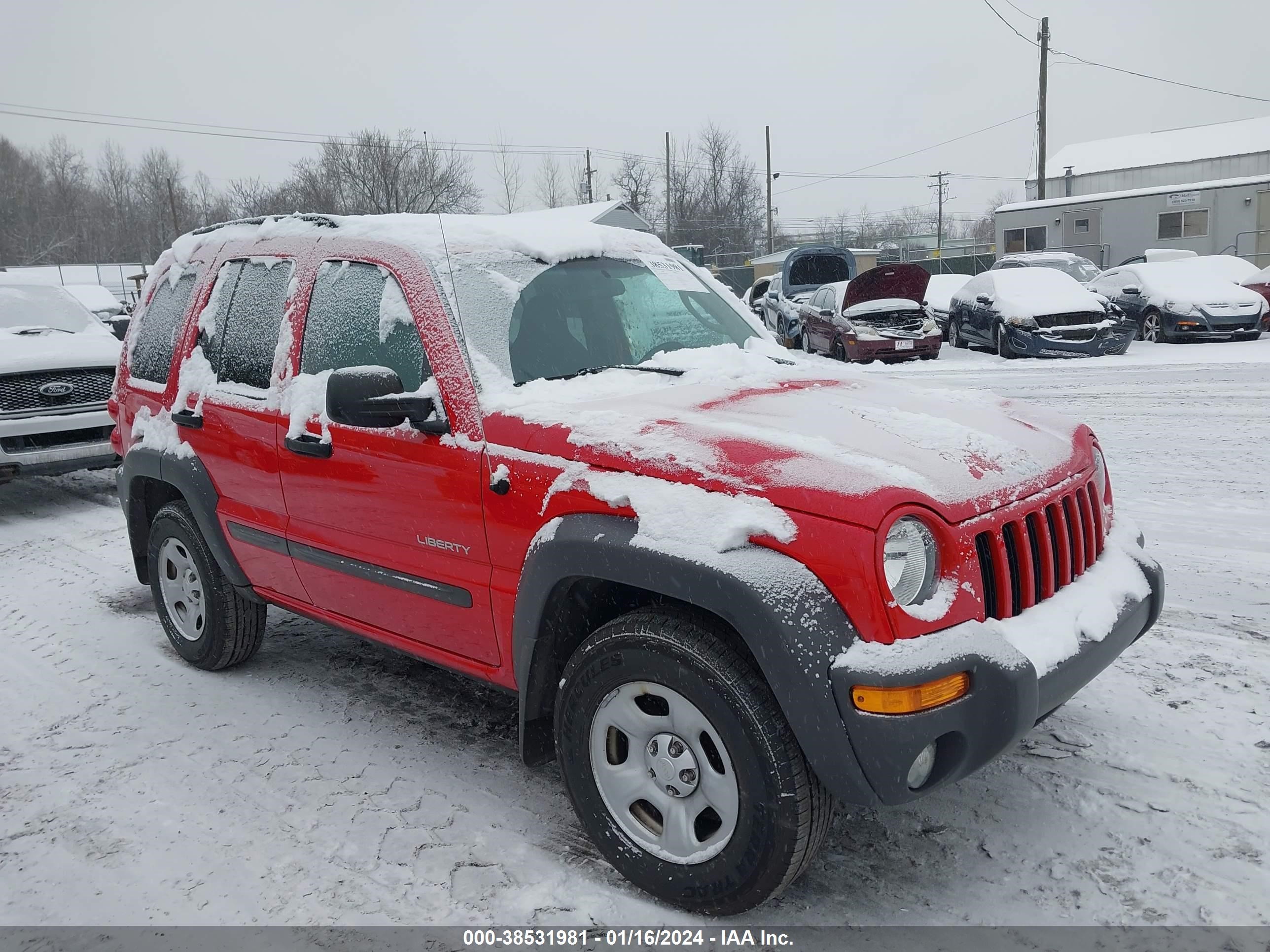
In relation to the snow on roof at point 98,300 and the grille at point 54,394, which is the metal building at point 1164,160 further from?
the grille at point 54,394

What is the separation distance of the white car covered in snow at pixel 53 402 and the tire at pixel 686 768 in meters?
6.77

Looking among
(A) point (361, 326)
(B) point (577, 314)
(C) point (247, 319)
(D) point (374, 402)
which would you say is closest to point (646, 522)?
(D) point (374, 402)

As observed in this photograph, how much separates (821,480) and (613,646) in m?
0.72

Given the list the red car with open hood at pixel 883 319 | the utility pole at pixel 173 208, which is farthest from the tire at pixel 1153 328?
the utility pole at pixel 173 208

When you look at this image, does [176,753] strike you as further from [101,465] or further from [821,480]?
[101,465]

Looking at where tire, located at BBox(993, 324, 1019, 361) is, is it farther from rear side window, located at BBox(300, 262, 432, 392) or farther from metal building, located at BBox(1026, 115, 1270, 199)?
metal building, located at BBox(1026, 115, 1270, 199)

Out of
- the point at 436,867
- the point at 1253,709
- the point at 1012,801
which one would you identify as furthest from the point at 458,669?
the point at 1253,709

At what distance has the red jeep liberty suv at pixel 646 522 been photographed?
2.25 m

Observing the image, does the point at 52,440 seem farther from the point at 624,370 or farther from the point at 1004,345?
the point at 1004,345

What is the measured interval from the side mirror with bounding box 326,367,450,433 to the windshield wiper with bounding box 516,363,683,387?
0.50 metres

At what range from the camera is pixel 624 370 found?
340 centimetres

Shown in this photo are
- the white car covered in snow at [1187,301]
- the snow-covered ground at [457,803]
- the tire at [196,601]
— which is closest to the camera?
the snow-covered ground at [457,803]

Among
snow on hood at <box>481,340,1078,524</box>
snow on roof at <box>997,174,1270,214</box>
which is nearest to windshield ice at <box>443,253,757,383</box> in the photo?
snow on hood at <box>481,340,1078,524</box>

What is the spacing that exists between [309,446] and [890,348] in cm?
1333
